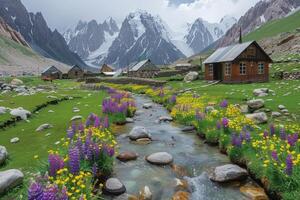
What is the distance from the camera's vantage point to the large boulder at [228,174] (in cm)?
1150

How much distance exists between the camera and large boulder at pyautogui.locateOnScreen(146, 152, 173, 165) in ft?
43.4

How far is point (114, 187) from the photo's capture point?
1046 cm

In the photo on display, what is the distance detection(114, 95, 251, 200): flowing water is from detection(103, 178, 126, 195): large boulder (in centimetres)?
28

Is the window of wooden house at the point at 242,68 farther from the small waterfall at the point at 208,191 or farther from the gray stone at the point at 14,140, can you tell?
the small waterfall at the point at 208,191

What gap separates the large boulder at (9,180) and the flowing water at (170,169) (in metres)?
3.43

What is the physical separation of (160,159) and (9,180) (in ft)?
20.0

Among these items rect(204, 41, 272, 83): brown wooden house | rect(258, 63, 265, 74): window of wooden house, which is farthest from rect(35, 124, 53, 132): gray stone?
rect(258, 63, 265, 74): window of wooden house

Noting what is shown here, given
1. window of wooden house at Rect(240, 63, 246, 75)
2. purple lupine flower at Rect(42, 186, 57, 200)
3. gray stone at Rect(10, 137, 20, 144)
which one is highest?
window of wooden house at Rect(240, 63, 246, 75)

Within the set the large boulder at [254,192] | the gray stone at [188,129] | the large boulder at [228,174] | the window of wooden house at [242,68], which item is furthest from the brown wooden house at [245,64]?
the large boulder at [254,192]

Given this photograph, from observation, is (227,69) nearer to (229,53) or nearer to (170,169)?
(229,53)

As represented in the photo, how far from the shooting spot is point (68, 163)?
381 inches

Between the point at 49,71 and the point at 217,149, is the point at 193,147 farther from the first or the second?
the point at 49,71

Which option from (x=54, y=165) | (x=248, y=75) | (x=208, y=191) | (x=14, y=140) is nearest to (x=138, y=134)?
(x=14, y=140)

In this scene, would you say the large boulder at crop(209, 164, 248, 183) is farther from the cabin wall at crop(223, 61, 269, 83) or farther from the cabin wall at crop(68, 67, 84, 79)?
the cabin wall at crop(68, 67, 84, 79)
